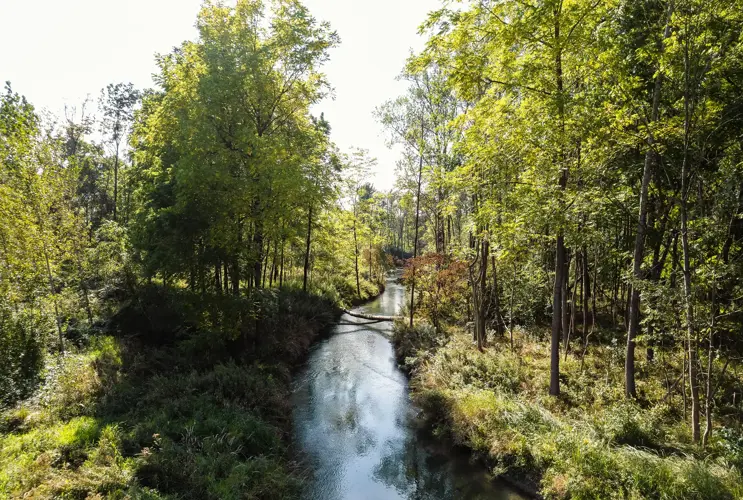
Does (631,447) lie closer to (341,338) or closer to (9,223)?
(341,338)

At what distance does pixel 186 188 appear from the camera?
43.4 ft

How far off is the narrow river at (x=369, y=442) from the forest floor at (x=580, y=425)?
70 centimetres

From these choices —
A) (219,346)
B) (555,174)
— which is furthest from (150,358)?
(555,174)

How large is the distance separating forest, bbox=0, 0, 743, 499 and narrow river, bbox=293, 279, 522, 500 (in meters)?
0.66

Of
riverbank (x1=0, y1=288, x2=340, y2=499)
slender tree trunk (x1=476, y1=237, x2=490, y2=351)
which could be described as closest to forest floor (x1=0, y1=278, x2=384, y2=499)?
riverbank (x1=0, y1=288, x2=340, y2=499)

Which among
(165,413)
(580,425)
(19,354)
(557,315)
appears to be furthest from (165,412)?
(557,315)

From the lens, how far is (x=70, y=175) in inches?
535

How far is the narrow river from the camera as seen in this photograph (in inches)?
352

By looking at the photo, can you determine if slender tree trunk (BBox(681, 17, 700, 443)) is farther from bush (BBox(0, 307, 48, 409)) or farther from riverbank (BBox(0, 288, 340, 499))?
bush (BBox(0, 307, 48, 409))

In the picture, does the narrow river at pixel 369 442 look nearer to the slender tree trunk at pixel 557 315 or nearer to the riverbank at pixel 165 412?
the riverbank at pixel 165 412

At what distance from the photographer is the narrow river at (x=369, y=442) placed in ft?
29.4

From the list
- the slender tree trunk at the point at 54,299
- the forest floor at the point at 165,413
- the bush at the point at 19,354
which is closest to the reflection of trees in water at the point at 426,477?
the forest floor at the point at 165,413

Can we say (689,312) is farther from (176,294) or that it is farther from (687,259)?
(176,294)

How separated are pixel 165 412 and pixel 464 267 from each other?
43.8 ft
